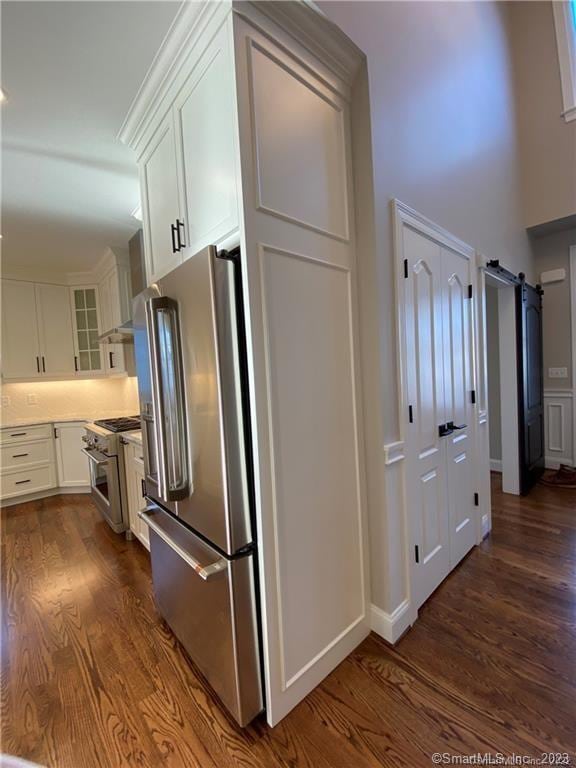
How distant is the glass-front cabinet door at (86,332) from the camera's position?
4.39m

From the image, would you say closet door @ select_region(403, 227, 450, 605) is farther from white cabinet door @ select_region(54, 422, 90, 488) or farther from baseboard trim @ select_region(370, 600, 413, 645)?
white cabinet door @ select_region(54, 422, 90, 488)

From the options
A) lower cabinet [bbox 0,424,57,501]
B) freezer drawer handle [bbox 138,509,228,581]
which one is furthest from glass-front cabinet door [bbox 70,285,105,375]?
freezer drawer handle [bbox 138,509,228,581]

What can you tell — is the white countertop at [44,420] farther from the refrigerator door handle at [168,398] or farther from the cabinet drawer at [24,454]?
the refrigerator door handle at [168,398]

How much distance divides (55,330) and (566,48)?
6.35 m

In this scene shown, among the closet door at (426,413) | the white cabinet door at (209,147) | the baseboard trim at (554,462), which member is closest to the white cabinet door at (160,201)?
the white cabinet door at (209,147)

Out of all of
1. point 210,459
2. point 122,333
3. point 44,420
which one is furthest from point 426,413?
point 44,420

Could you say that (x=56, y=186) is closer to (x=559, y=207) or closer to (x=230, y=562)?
(x=230, y=562)

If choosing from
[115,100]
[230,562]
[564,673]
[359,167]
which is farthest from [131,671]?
[115,100]

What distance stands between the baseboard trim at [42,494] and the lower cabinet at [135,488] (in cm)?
183

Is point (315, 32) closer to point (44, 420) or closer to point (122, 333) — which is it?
point (122, 333)

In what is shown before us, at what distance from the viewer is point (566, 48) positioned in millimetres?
3373

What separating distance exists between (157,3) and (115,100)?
567mm

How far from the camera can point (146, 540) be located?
8.27 ft

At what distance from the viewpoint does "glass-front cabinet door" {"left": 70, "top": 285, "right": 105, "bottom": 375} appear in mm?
4391
